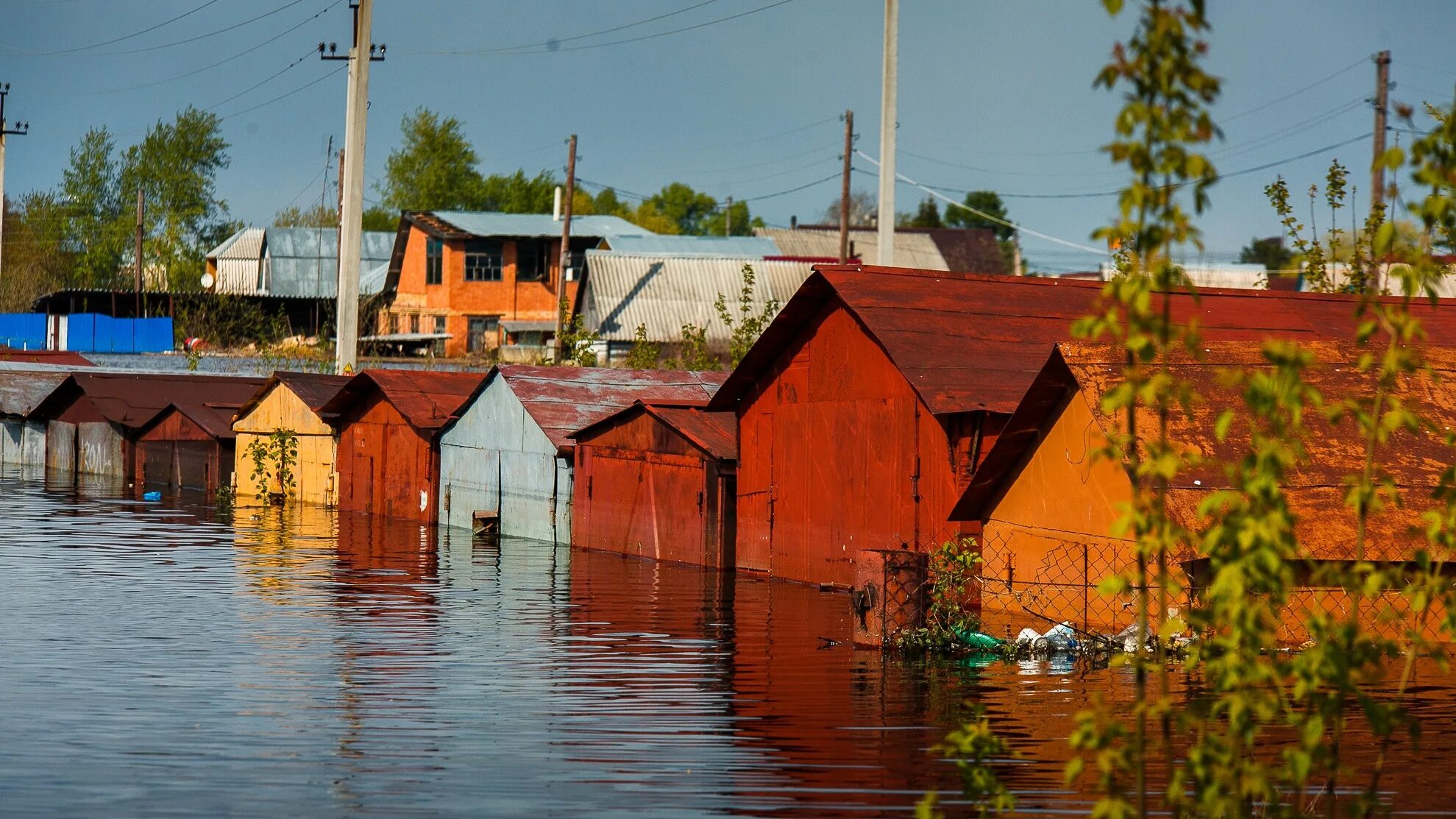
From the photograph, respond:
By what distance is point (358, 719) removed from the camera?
12.0 meters

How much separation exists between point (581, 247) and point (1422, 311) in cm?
5736

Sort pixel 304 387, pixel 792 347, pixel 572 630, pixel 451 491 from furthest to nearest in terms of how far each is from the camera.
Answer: pixel 304 387 → pixel 451 491 → pixel 792 347 → pixel 572 630

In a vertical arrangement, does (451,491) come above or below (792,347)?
below

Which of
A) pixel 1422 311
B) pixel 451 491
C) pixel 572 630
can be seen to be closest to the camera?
pixel 572 630

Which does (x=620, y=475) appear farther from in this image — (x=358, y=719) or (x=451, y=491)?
(x=358, y=719)

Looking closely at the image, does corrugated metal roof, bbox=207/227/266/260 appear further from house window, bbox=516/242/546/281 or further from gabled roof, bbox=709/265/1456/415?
gabled roof, bbox=709/265/1456/415

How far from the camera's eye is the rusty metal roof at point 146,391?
45438 millimetres

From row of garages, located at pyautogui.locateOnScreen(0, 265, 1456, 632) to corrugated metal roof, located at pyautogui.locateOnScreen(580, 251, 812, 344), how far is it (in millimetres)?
27583

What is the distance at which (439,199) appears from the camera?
120000 mm

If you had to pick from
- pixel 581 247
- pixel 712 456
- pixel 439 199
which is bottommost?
pixel 712 456

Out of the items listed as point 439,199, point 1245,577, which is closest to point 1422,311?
point 1245,577

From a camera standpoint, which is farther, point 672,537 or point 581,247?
point 581,247

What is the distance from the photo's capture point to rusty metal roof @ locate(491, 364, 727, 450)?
95.7 feet

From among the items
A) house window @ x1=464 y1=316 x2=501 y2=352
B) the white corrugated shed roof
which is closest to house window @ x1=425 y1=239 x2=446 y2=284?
house window @ x1=464 y1=316 x2=501 y2=352
